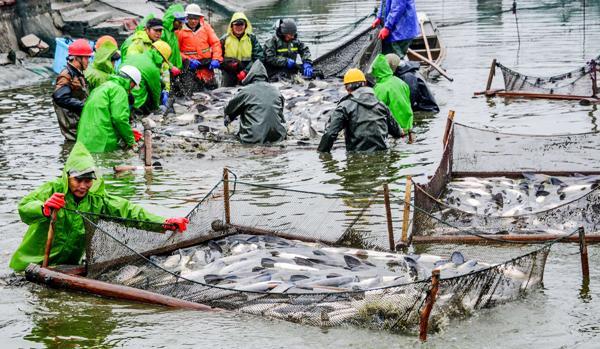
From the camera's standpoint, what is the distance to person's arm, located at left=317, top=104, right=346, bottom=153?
522 inches

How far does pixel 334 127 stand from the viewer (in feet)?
43.8

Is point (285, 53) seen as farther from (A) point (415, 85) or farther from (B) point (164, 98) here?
(A) point (415, 85)

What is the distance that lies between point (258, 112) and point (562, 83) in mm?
5791

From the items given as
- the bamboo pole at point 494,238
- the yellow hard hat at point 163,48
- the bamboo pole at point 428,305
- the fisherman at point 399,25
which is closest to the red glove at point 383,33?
the fisherman at point 399,25

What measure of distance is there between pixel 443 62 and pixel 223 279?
14776mm

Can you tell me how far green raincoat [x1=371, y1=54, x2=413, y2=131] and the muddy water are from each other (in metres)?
0.44

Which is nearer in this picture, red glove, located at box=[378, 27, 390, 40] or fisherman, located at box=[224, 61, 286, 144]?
fisherman, located at box=[224, 61, 286, 144]

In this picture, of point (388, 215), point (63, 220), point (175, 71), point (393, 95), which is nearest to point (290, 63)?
point (175, 71)

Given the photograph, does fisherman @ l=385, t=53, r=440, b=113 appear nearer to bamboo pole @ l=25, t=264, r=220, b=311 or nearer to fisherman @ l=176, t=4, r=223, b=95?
fisherman @ l=176, t=4, r=223, b=95

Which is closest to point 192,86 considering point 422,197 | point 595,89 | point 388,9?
point 388,9

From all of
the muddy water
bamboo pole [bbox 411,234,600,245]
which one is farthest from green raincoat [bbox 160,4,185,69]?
bamboo pole [bbox 411,234,600,245]

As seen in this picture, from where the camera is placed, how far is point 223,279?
8234mm

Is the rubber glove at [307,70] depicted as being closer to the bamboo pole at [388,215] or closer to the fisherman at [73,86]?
the fisherman at [73,86]

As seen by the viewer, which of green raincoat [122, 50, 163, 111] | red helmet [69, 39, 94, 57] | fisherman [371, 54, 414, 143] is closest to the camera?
red helmet [69, 39, 94, 57]
